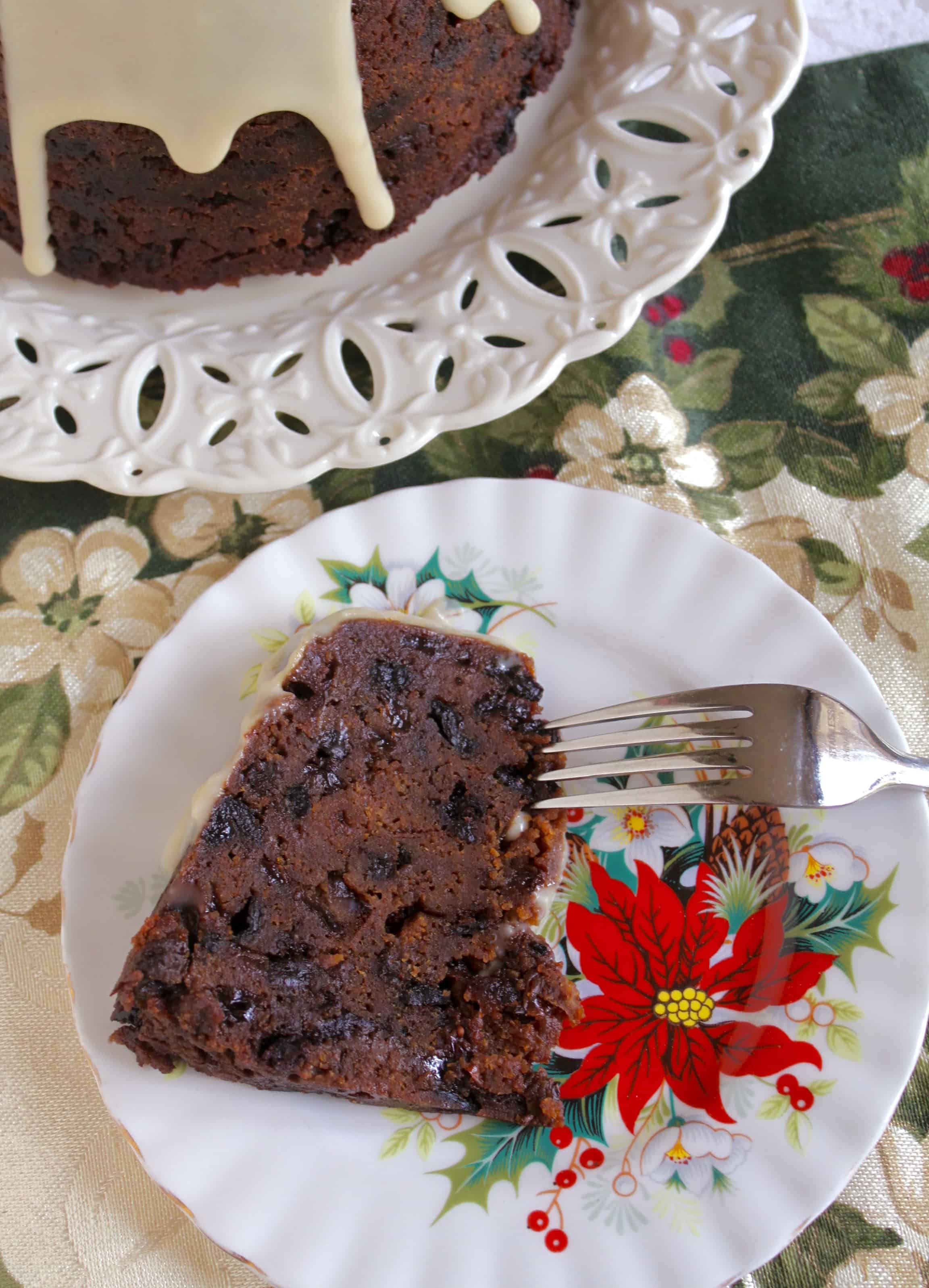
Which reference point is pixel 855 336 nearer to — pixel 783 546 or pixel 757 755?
pixel 783 546

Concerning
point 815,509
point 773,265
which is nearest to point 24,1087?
point 815,509

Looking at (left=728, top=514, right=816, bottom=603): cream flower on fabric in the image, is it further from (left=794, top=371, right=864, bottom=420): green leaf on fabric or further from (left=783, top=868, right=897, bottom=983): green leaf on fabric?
(left=783, top=868, right=897, bottom=983): green leaf on fabric

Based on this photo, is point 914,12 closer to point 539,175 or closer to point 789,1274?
point 539,175

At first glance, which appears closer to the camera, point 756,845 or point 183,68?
point 183,68

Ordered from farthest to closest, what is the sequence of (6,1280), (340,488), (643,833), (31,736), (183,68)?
(340,488), (31,736), (643,833), (6,1280), (183,68)

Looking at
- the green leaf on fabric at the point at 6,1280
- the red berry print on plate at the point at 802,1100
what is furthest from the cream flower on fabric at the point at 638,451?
the green leaf on fabric at the point at 6,1280

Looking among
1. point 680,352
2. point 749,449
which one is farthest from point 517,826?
point 680,352
